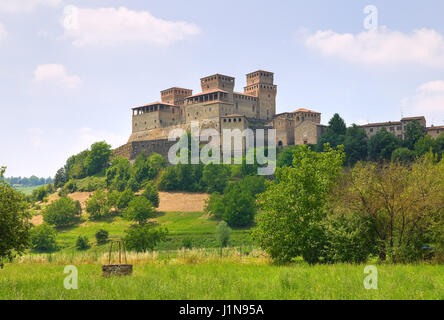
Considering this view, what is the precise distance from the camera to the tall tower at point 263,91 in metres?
116

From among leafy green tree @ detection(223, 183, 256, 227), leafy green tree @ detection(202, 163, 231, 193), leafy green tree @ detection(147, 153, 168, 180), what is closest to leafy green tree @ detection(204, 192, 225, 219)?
leafy green tree @ detection(223, 183, 256, 227)

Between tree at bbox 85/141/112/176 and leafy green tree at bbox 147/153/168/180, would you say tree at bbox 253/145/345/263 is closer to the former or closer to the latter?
leafy green tree at bbox 147/153/168/180

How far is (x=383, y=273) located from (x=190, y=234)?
1985 inches

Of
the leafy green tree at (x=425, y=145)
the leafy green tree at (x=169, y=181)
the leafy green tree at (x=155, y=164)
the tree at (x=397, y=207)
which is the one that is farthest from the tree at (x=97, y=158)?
the tree at (x=397, y=207)

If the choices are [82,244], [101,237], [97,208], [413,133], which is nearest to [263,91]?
[413,133]

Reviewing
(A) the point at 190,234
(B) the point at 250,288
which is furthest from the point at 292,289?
(A) the point at 190,234

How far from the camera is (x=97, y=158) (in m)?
109

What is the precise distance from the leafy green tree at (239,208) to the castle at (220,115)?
27072 mm

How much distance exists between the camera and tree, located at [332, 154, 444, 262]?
22.5m

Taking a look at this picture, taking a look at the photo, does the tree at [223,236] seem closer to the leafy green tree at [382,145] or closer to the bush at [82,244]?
the bush at [82,244]

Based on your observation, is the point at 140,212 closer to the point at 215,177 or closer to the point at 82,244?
the point at 82,244

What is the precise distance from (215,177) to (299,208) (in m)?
63.0

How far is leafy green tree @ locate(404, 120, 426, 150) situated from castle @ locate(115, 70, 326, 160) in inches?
711

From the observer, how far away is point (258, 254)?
28438mm
